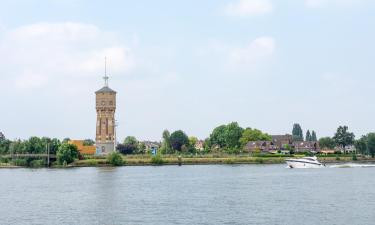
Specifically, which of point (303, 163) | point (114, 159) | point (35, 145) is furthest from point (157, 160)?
point (303, 163)

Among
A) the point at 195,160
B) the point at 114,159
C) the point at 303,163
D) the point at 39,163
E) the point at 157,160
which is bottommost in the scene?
the point at 303,163

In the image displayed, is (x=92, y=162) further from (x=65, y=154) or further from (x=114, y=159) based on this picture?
(x=65, y=154)

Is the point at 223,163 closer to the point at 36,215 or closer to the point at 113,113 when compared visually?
the point at 113,113

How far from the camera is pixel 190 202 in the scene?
71438 mm

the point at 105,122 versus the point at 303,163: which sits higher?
the point at 105,122

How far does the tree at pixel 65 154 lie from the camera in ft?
548

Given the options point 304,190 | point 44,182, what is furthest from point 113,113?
point 304,190

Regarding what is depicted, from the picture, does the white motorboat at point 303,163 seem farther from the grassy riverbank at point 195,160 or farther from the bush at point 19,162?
the bush at point 19,162

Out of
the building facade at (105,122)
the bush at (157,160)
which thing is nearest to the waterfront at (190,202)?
the bush at (157,160)

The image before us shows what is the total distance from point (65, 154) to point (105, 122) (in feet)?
104

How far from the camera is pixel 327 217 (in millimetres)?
58031

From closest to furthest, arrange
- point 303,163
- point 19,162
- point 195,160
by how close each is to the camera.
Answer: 1. point 303,163
2. point 19,162
3. point 195,160

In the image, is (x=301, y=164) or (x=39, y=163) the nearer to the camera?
(x=301, y=164)

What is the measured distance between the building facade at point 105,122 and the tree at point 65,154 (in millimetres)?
27374
